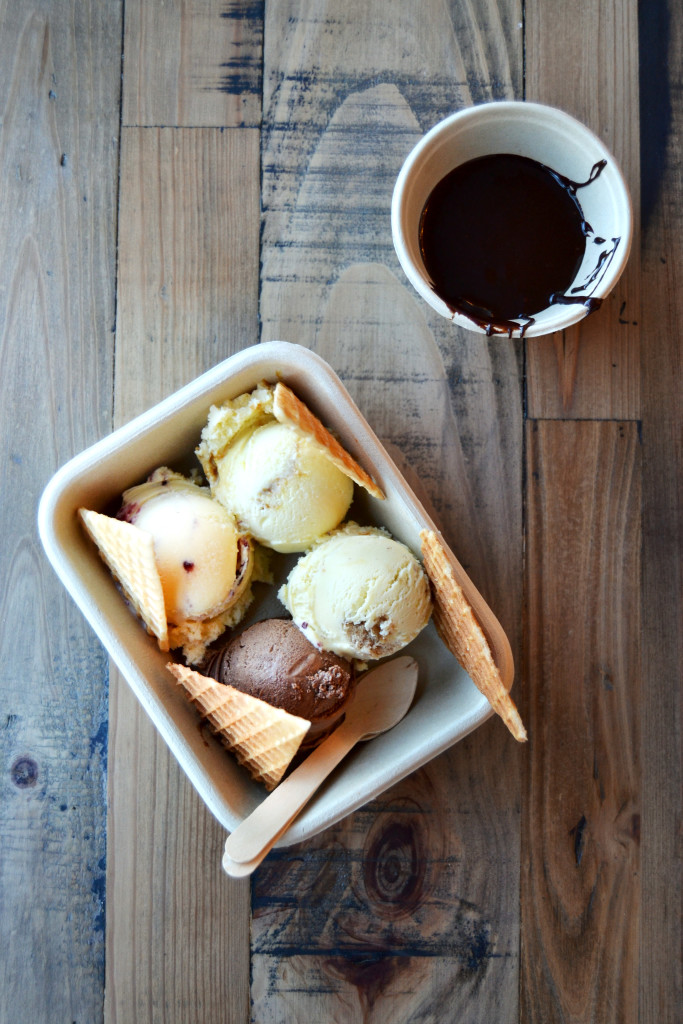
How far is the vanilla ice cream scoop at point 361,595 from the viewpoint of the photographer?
30.2 inches

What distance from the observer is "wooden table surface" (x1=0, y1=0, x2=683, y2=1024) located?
3.08 ft

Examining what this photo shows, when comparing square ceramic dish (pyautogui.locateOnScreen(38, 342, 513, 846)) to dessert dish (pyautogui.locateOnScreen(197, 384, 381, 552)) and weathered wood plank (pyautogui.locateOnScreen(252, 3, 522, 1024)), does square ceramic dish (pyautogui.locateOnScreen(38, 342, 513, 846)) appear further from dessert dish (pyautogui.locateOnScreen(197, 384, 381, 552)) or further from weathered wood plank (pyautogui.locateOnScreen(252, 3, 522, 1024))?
weathered wood plank (pyautogui.locateOnScreen(252, 3, 522, 1024))

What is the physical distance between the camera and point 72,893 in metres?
0.94

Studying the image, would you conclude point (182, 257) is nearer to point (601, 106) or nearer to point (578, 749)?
point (601, 106)

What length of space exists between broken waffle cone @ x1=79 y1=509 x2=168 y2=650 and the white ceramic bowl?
0.39 m

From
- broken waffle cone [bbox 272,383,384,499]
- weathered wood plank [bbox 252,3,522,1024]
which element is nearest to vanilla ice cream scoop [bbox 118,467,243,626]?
broken waffle cone [bbox 272,383,384,499]

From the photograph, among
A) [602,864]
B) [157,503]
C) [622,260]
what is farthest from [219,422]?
[602,864]

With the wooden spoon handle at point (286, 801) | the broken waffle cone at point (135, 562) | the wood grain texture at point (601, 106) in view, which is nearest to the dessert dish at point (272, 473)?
the broken waffle cone at point (135, 562)

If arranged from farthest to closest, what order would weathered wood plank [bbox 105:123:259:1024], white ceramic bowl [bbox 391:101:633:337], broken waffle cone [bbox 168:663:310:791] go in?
1. weathered wood plank [bbox 105:123:259:1024]
2. white ceramic bowl [bbox 391:101:633:337]
3. broken waffle cone [bbox 168:663:310:791]

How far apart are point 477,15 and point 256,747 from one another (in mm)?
908

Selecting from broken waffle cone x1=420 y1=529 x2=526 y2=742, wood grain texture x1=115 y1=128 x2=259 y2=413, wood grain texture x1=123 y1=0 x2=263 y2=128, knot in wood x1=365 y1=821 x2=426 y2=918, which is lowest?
knot in wood x1=365 y1=821 x2=426 y2=918

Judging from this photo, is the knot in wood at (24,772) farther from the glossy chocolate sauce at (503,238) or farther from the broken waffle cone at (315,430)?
the glossy chocolate sauce at (503,238)

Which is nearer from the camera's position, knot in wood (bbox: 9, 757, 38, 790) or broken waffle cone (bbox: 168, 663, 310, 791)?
broken waffle cone (bbox: 168, 663, 310, 791)

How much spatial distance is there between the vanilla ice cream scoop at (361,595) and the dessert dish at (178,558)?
0.26 feet
